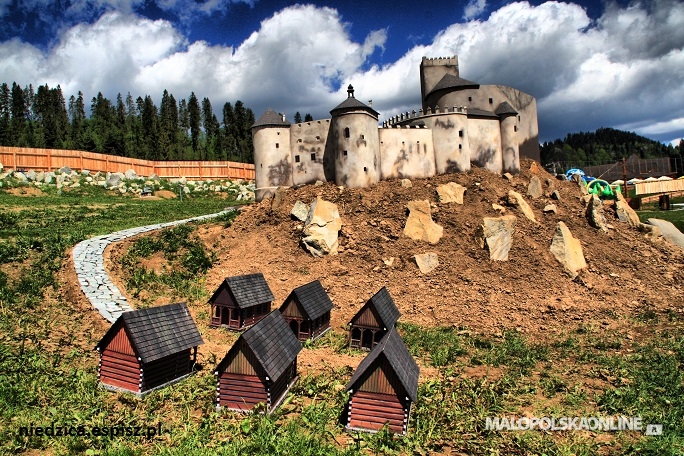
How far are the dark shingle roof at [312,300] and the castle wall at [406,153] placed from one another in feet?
43.3

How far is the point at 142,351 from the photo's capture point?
1272 centimetres

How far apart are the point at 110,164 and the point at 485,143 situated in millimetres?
46382

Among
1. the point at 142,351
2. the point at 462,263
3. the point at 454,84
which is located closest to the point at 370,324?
the point at 462,263

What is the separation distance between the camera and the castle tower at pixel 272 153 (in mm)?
31719

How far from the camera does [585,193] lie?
33.9 m

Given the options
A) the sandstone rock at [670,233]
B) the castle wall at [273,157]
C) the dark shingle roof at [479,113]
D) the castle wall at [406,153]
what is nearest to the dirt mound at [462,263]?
the castle wall at [406,153]

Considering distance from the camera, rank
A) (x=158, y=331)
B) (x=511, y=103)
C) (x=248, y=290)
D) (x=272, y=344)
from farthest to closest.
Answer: (x=511, y=103) → (x=248, y=290) → (x=158, y=331) → (x=272, y=344)

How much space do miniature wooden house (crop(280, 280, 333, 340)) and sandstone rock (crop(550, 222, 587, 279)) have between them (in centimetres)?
1405

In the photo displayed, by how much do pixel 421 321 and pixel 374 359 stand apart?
9.92m

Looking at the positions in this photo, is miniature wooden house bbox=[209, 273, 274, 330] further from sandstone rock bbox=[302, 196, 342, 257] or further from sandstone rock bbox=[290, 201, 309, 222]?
sandstone rock bbox=[290, 201, 309, 222]

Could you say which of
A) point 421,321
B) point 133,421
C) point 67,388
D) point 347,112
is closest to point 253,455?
point 133,421

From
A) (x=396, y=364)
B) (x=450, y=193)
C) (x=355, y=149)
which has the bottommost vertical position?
(x=396, y=364)

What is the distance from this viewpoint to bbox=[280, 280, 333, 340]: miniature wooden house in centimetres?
1850

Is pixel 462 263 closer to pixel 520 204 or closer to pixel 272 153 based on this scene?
pixel 520 204
